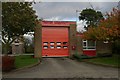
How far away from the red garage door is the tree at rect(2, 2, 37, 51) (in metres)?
8.33

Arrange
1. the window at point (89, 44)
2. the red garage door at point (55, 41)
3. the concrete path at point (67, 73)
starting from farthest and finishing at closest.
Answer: the red garage door at point (55, 41), the window at point (89, 44), the concrete path at point (67, 73)

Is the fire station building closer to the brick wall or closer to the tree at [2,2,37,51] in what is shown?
the brick wall

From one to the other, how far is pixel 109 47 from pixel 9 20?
54.8ft

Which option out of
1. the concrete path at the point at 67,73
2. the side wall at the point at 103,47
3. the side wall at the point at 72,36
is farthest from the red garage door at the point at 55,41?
the concrete path at the point at 67,73

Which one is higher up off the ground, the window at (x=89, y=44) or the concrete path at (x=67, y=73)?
the window at (x=89, y=44)

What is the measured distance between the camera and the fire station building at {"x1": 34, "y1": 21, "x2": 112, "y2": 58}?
3966cm

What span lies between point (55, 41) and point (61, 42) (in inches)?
31.5

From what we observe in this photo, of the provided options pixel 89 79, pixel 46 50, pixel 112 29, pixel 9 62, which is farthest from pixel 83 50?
pixel 89 79

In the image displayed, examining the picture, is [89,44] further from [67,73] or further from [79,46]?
[67,73]

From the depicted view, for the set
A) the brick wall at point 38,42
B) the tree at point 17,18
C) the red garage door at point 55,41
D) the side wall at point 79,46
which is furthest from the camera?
the red garage door at point 55,41

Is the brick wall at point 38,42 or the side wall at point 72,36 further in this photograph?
the side wall at point 72,36

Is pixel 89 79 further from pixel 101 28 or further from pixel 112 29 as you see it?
pixel 101 28

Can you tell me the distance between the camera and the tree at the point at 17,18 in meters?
28.5

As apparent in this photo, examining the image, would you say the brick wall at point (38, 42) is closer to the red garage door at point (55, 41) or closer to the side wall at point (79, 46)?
the red garage door at point (55, 41)
